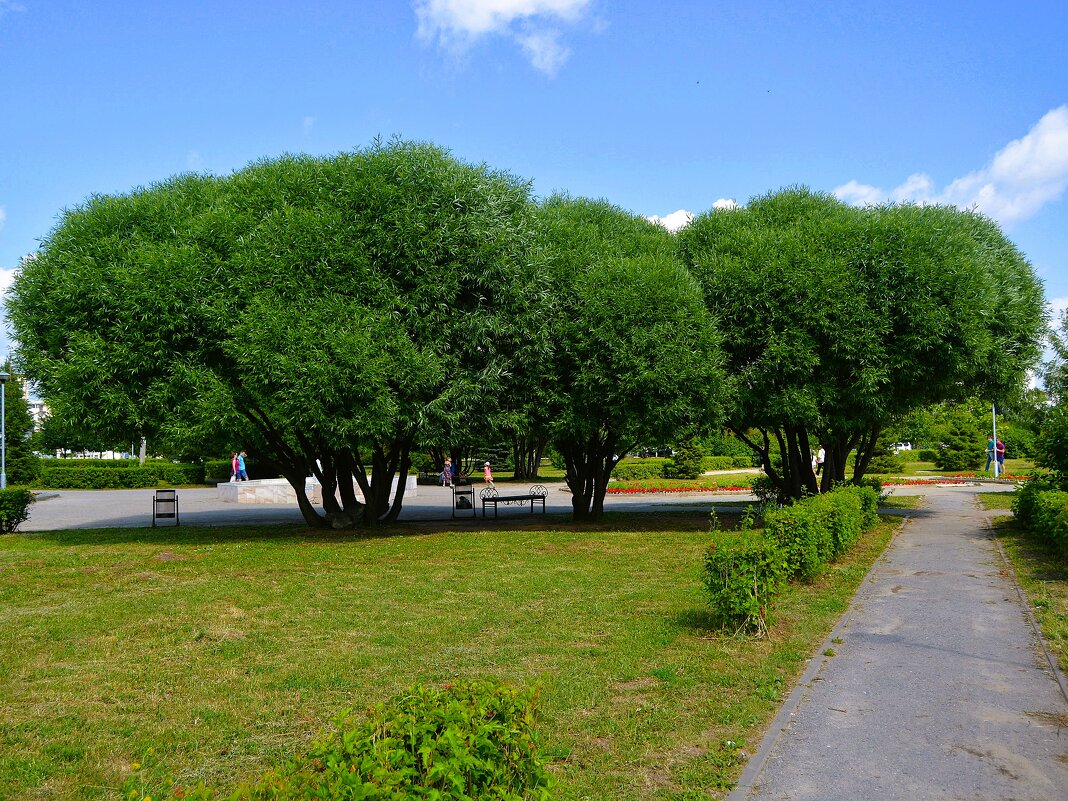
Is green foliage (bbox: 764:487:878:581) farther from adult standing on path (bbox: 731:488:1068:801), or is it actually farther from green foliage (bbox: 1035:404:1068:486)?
green foliage (bbox: 1035:404:1068:486)

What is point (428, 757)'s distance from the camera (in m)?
2.72

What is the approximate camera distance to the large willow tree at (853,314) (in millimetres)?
16453

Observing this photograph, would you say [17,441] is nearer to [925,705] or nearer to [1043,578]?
[1043,578]

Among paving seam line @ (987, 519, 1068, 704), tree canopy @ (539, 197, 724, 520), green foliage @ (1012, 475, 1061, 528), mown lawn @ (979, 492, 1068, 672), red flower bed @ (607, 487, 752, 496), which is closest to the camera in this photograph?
paving seam line @ (987, 519, 1068, 704)

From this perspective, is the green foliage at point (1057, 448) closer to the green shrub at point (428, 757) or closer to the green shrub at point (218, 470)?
the green shrub at point (428, 757)

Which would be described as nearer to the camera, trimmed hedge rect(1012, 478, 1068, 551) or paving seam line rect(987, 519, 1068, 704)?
paving seam line rect(987, 519, 1068, 704)

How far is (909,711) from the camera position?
18.3 ft

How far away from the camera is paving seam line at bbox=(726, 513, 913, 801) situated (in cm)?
436

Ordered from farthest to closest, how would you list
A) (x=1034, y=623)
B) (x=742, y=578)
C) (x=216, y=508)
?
(x=216, y=508) < (x=1034, y=623) < (x=742, y=578)

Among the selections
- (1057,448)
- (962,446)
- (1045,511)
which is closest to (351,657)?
(1045,511)

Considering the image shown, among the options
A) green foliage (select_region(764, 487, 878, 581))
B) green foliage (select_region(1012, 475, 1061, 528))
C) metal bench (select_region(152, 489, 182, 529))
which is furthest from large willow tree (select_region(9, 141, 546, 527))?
green foliage (select_region(1012, 475, 1061, 528))

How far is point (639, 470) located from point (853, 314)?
24.6 metres

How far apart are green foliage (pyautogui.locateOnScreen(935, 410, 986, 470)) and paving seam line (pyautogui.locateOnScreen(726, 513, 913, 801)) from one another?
44.9 metres

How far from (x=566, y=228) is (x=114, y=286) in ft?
29.3
